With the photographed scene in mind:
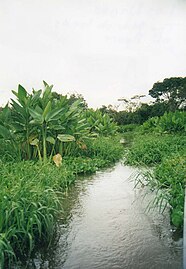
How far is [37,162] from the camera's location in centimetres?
411

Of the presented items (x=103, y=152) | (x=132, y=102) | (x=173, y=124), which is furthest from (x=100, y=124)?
(x=132, y=102)

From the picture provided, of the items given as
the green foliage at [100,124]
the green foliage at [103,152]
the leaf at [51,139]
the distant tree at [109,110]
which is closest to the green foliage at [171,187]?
the leaf at [51,139]

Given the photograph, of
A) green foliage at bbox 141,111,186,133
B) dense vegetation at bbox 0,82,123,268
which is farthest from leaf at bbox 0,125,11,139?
green foliage at bbox 141,111,186,133

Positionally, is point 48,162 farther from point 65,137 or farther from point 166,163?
point 166,163

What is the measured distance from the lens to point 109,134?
874 cm

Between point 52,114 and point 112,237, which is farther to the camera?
point 52,114

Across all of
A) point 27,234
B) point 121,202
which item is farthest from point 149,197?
point 27,234

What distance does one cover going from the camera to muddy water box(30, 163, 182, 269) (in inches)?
73.2

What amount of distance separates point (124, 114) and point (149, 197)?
1156 centimetres

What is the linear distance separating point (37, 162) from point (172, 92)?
30.8ft

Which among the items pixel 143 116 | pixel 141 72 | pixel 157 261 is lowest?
pixel 157 261

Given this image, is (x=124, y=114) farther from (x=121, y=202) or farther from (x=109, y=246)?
(x=109, y=246)

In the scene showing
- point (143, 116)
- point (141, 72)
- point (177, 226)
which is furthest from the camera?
point (143, 116)

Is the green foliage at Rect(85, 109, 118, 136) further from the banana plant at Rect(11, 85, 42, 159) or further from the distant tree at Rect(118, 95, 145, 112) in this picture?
the distant tree at Rect(118, 95, 145, 112)
